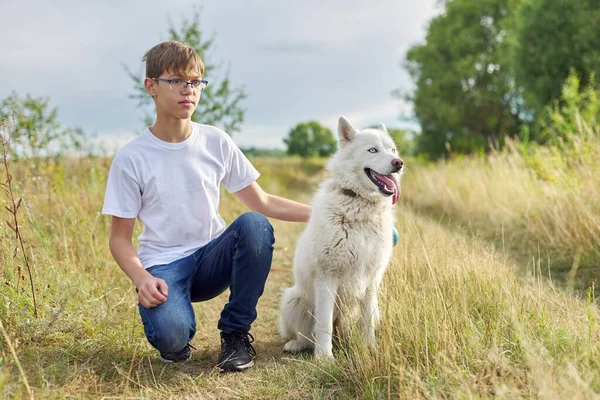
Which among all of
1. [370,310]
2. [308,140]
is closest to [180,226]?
[370,310]

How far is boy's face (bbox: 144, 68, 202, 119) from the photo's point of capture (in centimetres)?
304

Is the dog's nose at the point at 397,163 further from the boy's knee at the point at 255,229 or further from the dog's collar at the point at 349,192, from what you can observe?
the boy's knee at the point at 255,229

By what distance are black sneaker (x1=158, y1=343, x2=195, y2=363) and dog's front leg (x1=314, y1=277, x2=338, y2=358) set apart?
2.71 feet

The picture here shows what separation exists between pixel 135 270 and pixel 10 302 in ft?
3.14

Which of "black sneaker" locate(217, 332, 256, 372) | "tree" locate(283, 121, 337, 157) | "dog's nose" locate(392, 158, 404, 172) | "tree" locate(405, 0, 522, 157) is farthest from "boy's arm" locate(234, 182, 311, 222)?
"tree" locate(283, 121, 337, 157)

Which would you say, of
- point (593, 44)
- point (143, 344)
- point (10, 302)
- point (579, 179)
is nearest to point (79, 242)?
point (10, 302)

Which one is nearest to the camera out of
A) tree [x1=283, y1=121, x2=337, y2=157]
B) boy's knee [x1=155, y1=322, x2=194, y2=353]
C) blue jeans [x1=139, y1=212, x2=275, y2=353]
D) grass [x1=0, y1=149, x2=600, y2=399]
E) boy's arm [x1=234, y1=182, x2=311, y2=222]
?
grass [x1=0, y1=149, x2=600, y2=399]

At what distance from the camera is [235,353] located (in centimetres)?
300

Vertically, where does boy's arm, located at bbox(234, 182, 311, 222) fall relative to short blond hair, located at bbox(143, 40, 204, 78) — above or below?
below

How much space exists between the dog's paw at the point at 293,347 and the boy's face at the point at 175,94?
161 centimetres

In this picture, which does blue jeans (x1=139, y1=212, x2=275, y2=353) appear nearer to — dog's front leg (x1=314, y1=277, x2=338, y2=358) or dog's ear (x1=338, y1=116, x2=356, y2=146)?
dog's front leg (x1=314, y1=277, x2=338, y2=358)

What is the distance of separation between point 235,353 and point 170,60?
1794 mm

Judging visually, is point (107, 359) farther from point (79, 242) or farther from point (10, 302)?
point (79, 242)

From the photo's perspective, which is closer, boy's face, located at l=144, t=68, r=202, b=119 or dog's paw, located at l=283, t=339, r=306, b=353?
boy's face, located at l=144, t=68, r=202, b=119
